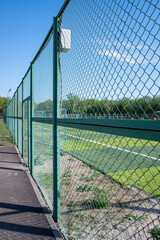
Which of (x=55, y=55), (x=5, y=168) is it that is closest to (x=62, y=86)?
(x=55, y=55)

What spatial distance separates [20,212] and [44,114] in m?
2.07

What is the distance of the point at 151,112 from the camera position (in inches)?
49.5

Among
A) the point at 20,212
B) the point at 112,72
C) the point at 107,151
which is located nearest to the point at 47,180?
the point at 20,212

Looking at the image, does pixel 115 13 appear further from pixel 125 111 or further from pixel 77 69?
pixel 77 69

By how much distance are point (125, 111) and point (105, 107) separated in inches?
10.2

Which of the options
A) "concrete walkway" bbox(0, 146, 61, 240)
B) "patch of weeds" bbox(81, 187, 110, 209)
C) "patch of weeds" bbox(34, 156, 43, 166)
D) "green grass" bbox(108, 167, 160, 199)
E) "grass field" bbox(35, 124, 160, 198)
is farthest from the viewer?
"patch of weeds" bbox(34, 156, 43, 166)

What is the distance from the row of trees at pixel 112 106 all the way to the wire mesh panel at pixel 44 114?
0.97m

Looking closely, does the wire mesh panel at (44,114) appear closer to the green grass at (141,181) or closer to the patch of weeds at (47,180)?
the patch of weeds at (47,180)

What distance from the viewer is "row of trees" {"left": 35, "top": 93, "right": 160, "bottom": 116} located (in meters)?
1.23

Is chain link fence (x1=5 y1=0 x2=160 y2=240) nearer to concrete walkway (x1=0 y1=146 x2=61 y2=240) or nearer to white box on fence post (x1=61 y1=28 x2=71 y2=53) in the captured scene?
white box on fence post (x1=61 y1=28 x2=71 y2=53)

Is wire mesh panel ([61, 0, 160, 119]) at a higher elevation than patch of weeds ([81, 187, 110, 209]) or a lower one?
higher

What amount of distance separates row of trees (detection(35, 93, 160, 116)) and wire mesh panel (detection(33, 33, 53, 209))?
3.19 feet

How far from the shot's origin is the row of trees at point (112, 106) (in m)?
1.23

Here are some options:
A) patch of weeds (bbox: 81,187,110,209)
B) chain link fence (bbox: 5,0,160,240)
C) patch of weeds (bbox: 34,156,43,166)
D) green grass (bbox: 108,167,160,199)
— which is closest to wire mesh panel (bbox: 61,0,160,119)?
chain link fence (bbox: 5,0,160,240)
